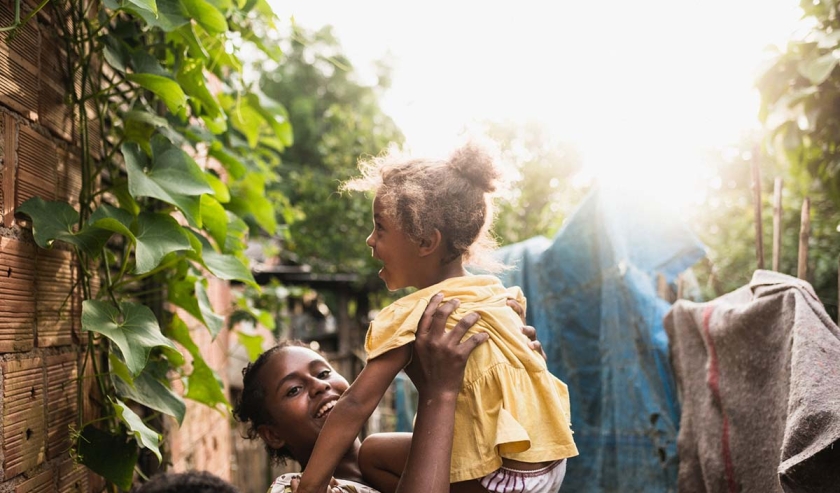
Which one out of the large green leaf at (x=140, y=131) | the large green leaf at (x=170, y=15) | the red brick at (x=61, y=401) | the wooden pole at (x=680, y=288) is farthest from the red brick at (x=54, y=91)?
the wooden pole at (x=680, y=288)

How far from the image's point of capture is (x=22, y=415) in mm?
1406

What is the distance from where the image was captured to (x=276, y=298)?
6.88 metres

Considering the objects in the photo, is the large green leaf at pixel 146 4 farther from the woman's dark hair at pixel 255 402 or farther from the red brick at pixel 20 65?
the woman's dark hair at pixel 255 402

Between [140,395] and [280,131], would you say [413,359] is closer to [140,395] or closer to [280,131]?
[140,395]

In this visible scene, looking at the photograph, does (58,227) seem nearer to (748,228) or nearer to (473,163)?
(473,163)

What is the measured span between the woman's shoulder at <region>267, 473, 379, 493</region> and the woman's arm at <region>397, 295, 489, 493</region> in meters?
0.18

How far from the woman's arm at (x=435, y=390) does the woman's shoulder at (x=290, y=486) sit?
18 cm

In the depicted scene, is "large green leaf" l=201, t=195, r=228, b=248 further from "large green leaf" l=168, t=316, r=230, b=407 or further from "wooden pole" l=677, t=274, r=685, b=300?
"wooden pole" l=677, t=274, r=685, b=300

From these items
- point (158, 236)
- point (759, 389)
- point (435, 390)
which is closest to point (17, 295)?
point (158, 236)

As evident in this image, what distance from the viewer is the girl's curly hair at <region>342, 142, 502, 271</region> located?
5.55 ft

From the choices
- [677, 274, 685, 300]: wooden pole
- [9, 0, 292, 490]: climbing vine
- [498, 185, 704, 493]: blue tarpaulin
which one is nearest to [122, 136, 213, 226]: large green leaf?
[9, 0, 292, 490]: climbing vine

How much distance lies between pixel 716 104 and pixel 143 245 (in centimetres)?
338

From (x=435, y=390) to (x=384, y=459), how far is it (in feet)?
1.12

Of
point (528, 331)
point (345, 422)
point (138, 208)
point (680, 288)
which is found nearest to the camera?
point (345, 422)
